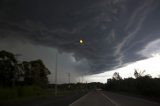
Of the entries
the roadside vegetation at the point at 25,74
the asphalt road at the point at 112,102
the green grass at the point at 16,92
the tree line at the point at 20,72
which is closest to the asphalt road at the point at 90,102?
the asphalt road at the point at 112,102

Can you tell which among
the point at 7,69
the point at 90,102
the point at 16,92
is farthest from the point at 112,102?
the point at 7,69

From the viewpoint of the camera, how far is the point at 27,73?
10281 cm

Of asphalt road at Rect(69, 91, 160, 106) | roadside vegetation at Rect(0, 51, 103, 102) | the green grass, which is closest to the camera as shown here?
asphalt road at Rect(69, 91, 160, 106)

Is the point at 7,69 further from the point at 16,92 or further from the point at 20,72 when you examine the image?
the point at 16,92

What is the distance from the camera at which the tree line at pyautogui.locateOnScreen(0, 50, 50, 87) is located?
88.7m

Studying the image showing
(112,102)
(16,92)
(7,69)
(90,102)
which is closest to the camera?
(112,102)

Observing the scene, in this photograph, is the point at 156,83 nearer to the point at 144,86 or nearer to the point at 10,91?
the point at 144,86

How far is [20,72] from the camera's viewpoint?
100 metres

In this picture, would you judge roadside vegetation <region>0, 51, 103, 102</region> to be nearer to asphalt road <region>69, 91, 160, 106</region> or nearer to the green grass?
the green grass

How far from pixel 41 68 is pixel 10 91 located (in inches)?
Result: 2336

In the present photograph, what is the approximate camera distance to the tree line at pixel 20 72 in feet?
291

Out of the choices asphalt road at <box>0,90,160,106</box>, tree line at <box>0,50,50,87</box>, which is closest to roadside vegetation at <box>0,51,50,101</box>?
tree line at <box>0,50,50,87</box>

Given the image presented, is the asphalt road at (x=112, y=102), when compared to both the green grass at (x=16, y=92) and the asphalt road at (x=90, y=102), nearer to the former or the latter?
the asphalt road at (x=90, y=102)

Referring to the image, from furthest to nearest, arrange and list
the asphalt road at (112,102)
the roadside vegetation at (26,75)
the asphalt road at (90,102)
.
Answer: the roadside vegetation at (26,75)
the asphalt road at (90,102)
the asphalt road at (112,102)
